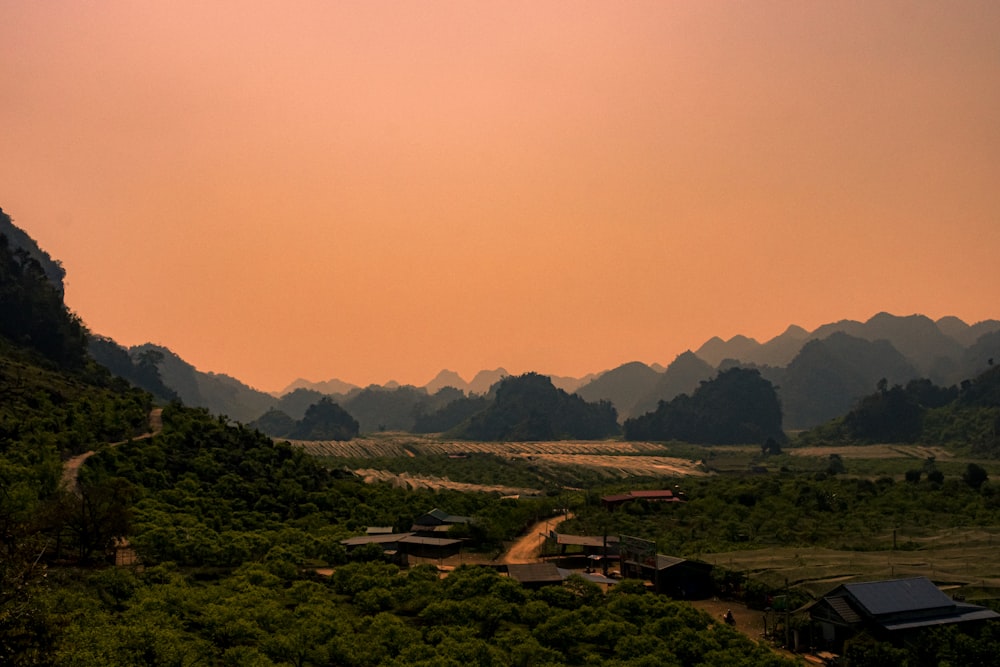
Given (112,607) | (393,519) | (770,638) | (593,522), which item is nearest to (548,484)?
(593,522)

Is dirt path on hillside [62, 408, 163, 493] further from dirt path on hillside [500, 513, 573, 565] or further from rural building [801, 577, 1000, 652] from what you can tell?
rural building [801, 577, 1000, 652]

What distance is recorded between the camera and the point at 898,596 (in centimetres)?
4078

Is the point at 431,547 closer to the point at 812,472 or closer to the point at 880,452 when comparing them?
the point at 812,472

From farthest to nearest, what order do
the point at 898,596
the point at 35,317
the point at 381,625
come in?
the point at 35,317
the point at 898,596
the point at 381,625

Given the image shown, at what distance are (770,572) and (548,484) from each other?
76929mm

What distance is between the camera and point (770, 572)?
50156 mm

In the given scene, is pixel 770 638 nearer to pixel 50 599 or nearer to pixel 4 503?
pixel 50 599

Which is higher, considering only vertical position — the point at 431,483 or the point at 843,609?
the point at 843,609

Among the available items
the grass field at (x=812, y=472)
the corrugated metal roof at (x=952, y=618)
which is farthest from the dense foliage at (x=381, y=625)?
the grass field at (x=812, y=472)

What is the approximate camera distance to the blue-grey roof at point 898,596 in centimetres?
3969

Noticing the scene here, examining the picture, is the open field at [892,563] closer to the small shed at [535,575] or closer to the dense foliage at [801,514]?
the dense foliage at [801,514]

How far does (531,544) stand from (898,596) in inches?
1344

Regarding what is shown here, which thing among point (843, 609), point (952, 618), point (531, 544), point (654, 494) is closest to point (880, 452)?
point (654, 494)

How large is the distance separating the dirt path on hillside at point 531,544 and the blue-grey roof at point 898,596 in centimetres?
2667
